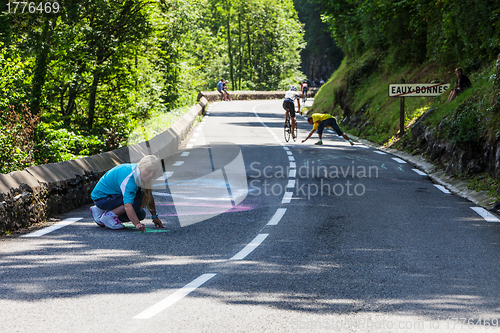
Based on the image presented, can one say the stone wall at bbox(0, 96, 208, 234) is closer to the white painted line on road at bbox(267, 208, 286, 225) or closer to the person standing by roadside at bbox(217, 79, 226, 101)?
the white painted line on road at bbox(267, 208, 286, 225)

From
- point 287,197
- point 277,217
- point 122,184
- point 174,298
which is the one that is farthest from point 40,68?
point 174,298

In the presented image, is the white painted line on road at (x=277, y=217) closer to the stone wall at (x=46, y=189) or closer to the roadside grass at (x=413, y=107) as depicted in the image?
the stone wall at (x=46, y=189)

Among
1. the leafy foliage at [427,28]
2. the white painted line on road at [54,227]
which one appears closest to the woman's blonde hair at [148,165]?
the white painted line on road at [54,227]

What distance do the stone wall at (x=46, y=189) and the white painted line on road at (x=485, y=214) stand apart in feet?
22.5

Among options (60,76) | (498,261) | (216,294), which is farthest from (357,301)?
(60,76)

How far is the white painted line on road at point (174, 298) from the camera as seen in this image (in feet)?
14.2

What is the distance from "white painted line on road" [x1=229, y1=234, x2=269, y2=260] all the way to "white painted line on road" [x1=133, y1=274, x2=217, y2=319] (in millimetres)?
834

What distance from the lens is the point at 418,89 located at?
19.5 meters

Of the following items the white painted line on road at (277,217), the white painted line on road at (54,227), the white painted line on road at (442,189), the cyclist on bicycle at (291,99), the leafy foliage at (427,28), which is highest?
the leafy foliage at (427,28)

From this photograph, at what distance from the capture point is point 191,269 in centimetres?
568

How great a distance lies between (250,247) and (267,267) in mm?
951

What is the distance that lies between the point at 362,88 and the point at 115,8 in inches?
600

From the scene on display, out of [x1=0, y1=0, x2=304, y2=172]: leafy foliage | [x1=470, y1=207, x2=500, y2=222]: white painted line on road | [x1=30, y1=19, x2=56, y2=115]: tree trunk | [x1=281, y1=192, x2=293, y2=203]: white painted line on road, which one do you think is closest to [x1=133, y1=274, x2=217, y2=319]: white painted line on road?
[x1=281, y1=192, x2=293, y2=203]: white painted line on road

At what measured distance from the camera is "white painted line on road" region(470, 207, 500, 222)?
862 cm
